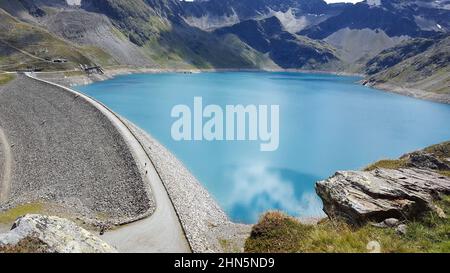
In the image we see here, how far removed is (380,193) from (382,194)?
20 centimetres

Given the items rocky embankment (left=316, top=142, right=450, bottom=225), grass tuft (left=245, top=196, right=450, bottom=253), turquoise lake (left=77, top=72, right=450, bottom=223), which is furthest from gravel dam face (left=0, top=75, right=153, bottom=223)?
rocky embankment (left=316, top=142, right=450, bottom=225)

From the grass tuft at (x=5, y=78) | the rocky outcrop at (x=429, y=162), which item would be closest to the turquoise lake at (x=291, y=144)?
the rocky outcrop at (x=429, y=162)

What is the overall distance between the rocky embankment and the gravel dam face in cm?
1737

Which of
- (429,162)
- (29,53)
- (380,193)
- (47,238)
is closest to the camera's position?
(47,238)

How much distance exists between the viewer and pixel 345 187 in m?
28.0

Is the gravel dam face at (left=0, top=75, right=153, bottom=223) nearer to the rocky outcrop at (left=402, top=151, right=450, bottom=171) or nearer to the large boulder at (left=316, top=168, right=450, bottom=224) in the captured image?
the large boulder at (left=316, top=168, right=450, bottom=224)

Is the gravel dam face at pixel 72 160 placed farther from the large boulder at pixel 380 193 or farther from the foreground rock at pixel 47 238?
the large boulder at pixel 380 193

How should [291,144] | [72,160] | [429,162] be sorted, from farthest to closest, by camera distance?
[291,144] < [72,160] < [429,162]

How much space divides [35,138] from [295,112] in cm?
8155

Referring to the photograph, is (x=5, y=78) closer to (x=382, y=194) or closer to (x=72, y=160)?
(x=72, y=160)

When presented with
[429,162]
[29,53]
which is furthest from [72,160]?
[29,53]

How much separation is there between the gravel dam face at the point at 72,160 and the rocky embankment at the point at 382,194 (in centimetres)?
1737

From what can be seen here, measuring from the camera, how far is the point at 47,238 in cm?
1616
